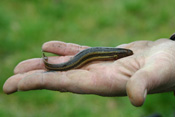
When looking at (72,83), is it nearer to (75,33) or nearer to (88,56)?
(88,56)

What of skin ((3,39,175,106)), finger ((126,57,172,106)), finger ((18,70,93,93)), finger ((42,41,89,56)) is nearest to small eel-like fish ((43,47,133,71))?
finger ((42,41,89,56))

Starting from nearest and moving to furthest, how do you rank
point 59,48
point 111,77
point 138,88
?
1. point 138,88
2. point 111,77
3. point 59,48

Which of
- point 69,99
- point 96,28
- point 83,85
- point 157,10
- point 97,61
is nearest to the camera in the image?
point 83,85

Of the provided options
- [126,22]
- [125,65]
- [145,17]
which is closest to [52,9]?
[126,22]

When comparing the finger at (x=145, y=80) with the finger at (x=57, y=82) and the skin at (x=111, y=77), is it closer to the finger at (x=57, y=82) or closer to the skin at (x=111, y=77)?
the skin at (x=111, y=77)

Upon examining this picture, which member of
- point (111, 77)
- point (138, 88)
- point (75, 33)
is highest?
point (138, 88)

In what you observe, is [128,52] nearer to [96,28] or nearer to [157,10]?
[96,28]

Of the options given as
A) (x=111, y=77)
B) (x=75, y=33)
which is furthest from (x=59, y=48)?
(x=75, y=33)
